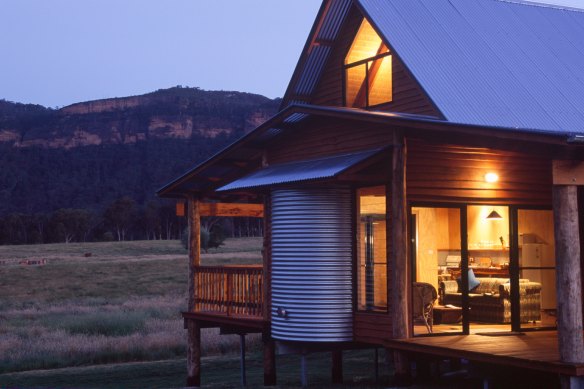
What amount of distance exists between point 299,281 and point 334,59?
474 centimetres

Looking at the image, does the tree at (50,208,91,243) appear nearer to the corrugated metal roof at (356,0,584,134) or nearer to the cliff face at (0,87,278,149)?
the cliff face at (0,87,278,149)

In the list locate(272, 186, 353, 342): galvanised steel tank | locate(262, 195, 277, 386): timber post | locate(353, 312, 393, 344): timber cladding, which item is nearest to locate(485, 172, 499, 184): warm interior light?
locate(272, 186, 353, 342): galvanised steel tank

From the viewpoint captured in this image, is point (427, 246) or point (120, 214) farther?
point (120, 214)

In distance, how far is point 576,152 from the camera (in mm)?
11016

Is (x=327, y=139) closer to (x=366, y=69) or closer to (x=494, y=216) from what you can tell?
(x=366, y=69)

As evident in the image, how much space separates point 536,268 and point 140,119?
126059 mm

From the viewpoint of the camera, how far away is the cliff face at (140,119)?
129375 millimetres

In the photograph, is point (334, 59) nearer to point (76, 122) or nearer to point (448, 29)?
point (448, 29)

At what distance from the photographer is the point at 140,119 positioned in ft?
454

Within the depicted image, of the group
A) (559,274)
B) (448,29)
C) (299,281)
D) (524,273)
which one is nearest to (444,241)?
(524,273)

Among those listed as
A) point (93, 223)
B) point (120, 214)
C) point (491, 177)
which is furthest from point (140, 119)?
point (491, 177)

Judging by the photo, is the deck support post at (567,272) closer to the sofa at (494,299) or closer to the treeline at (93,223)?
the sofa at (494,299)

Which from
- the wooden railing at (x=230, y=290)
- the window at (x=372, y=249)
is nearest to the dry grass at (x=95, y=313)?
the wooden railing at (x=230, y=290)

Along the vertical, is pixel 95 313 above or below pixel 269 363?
below
